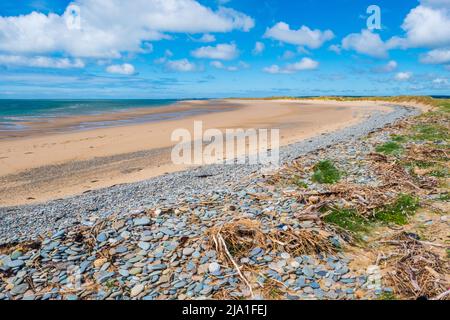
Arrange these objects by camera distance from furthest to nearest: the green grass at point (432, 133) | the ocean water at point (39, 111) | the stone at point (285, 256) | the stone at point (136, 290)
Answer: the ocean water at point (39, 111), the green grass at point (432, 133), the stone at point (285, 256), the stone at point (136, 290)

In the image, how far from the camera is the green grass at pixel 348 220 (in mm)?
7043

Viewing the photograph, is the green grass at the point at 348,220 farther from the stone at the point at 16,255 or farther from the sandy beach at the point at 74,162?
the sandy beach at the point at 74,162

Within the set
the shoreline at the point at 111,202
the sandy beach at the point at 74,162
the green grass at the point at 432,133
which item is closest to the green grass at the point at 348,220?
the shoreline at the point at 111,202

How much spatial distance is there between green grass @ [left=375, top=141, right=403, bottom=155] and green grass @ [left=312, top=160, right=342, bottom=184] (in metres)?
3.17

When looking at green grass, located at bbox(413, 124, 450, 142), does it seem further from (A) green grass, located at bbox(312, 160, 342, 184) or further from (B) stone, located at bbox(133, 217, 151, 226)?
(B) stone, located at bbox(133, 217, 151, 226)

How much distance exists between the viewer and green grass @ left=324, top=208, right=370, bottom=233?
23.1 feet

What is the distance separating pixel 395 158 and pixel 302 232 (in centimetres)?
766

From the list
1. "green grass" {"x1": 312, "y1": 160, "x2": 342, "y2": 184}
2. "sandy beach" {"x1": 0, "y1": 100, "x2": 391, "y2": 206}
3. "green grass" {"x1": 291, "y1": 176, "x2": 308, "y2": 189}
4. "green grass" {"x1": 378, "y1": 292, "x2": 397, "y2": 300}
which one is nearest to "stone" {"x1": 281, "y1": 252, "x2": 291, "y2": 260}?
"green grass" {"x1": 378, "y1": 292, "x2": 397, "y2": 300}

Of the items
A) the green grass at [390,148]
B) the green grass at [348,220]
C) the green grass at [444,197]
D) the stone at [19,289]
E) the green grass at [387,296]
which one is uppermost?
the green grass at [390,148]

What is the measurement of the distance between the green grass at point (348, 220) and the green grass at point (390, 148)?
7013 millimetres

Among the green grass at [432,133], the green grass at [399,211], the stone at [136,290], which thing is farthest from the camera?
the green grass at [432,133]
